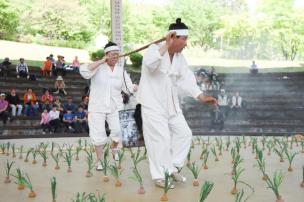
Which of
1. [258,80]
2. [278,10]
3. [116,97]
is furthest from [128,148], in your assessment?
[278,10]

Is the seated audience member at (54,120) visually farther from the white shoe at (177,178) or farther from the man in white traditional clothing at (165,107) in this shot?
the white shoe at (177,178)

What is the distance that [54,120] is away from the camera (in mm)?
14391

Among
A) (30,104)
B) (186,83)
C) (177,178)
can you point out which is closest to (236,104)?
(30,104)

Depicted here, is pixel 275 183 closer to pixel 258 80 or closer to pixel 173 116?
pixel 173 116

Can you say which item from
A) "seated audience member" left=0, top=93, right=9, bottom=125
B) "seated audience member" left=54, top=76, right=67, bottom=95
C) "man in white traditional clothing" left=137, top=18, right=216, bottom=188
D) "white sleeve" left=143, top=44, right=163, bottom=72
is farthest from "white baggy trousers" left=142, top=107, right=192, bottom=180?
"seated audience member" left=54, top=76, right=67, bottom=95

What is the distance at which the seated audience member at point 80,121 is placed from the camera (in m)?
14.4

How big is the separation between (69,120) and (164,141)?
31.2ft

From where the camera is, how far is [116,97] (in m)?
6.87

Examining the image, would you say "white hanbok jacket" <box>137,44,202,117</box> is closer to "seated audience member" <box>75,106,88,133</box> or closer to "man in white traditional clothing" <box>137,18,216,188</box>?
"man in white traditional clothing" <box>137,18,216,188</box>

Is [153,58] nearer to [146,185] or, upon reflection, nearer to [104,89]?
[146,185]

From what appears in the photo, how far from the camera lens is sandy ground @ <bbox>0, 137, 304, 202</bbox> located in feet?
15.7

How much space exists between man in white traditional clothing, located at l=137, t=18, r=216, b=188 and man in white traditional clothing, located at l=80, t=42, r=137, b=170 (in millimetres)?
1230

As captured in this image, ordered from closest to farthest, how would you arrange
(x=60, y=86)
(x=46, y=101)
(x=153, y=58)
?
(x=153, y=58)
(x=46, y=101)
(x=60, y=86)

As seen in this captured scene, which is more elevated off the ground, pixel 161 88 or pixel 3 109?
pixel 161 88
